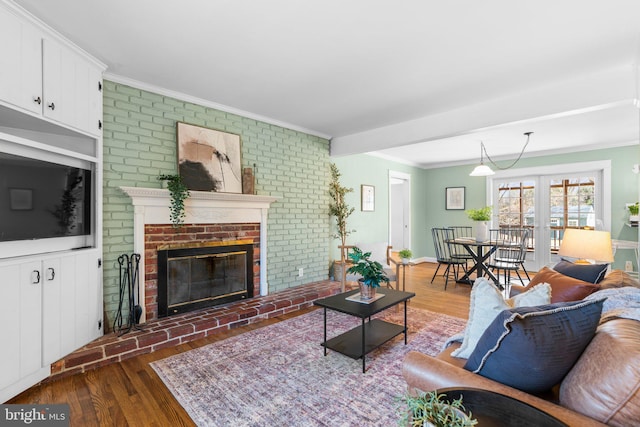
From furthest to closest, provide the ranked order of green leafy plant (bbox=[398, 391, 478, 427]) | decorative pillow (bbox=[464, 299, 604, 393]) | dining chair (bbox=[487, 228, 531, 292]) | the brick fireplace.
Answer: dining chair (bbox=[487, 228, 531, 292]) < the brick fireplace < decorative pillow (bbox=[464, 299, 604, 393]) < green leafy plant (bbox=[398, 391, 478, 427])

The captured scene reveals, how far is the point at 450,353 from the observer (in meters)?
1.62

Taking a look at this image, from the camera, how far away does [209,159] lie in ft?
11.2

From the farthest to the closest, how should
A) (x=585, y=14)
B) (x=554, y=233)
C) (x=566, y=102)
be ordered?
(x=554, y=233)
(x=566, y=102)
(x=585, y=14)

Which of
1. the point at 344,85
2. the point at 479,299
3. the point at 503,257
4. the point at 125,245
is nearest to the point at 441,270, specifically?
the point at 503,257

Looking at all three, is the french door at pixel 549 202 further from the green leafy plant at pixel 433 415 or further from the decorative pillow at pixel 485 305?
the green leafy plant at pixel 433 415

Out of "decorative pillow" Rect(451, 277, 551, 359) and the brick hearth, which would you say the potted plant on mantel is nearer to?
the brick hearth

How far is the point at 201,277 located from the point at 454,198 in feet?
19.0

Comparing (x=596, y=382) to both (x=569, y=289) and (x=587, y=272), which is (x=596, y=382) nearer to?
(x=569, y=289)

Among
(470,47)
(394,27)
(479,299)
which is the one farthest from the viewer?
(470,47)

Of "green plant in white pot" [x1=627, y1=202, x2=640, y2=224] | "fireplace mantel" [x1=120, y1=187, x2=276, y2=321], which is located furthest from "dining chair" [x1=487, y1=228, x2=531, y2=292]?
"fireplace mantel" [x1=120, y1=187, x2=276, y2=321]

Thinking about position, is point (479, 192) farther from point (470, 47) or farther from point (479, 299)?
point (479, 299)

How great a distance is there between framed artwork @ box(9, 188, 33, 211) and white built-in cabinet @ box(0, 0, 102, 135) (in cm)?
53

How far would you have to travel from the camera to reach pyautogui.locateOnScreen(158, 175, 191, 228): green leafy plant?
2949 mm

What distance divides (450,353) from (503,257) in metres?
4.28
